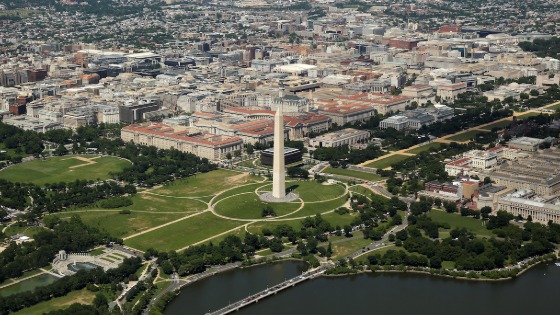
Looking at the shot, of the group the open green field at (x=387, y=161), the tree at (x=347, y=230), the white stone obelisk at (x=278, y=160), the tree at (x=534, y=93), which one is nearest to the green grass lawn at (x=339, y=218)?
the tree at (x=347, y=230)

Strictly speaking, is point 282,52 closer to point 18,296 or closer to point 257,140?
point 257,140

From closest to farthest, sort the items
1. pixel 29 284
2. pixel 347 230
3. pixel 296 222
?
pixel 29 284, pixel 347 230, pixel 296 222

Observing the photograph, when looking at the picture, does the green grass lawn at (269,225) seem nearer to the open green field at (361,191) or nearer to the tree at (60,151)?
the open green field at (361,191)

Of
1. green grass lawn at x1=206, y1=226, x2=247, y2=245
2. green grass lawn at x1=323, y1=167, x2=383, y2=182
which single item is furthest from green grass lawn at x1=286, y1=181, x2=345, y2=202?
green grass lawn at x1=206, y1=226, x2=247, y2=245

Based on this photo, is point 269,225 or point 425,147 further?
point 425,147

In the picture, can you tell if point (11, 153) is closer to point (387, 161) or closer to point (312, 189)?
point (312, 189)

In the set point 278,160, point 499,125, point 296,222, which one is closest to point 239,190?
point 278,160

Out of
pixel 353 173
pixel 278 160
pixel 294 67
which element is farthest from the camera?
pixel 294 67

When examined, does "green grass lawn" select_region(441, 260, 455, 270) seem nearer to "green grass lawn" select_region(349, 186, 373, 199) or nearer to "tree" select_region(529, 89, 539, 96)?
"green grass lawn" select_region(349, 186, 373, 199)

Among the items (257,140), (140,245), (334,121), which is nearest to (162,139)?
(257,140)
